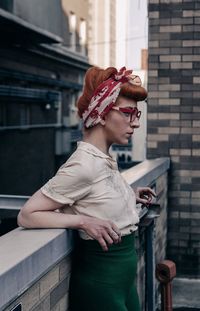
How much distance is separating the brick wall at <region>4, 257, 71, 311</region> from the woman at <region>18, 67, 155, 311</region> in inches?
1.9

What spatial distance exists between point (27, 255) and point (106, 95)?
846 mm

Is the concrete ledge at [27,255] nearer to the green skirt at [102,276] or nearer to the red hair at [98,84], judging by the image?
the green skirt at [102,276]

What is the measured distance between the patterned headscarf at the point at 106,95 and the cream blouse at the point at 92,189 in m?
0.14

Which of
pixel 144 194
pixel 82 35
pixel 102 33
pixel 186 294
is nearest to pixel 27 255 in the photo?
pixel 144 194

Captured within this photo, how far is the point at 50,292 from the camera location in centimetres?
248

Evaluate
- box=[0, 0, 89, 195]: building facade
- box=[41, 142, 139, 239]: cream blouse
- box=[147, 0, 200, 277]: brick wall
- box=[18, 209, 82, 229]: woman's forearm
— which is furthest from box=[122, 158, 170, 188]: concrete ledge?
box=[0, 0, 89, 195]: building facade

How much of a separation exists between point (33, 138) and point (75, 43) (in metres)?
8.49

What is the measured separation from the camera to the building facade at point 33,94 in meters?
16.1

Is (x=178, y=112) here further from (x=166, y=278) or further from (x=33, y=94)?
(x=33, y=94)

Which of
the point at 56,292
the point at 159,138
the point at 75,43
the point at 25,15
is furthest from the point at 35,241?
the point at 75,43

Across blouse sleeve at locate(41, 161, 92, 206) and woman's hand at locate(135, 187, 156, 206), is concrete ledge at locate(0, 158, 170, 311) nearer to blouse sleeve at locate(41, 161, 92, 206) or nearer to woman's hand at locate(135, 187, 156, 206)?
blouse sleeve at locate(41, 161, 92, 206)

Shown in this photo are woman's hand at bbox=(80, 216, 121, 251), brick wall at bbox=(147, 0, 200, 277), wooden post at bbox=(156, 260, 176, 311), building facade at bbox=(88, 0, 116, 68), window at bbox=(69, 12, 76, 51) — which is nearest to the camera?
woman's hand at bbox=(80, 216, 121, 251)

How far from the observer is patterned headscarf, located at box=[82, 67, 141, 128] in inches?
101

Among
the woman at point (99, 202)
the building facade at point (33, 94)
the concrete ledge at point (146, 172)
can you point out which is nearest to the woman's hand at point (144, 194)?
the woman at point (99, 202)
